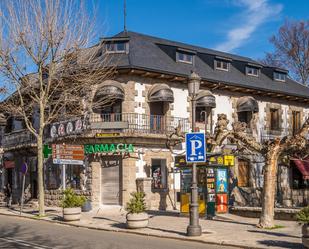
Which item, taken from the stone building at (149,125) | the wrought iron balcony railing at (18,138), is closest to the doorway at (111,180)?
the stone building at (149,125)

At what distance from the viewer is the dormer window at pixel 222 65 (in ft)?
105

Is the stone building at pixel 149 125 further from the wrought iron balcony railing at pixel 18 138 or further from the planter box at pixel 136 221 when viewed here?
the planter box at pixel 136 221

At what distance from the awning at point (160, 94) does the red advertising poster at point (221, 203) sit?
23.4 ft

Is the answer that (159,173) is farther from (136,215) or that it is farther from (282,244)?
(282,244)

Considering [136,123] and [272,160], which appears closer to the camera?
[272,160]

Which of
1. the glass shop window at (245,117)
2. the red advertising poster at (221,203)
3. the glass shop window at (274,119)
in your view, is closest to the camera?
the red advertising poster at (221,203)

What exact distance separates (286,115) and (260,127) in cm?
316

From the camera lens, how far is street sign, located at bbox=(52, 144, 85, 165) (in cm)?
2191

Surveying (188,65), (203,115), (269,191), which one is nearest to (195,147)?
(269,191)

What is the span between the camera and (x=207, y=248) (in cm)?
1291

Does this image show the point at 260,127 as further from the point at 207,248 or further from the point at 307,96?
the point at 207,248

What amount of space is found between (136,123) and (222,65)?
9.41 meters

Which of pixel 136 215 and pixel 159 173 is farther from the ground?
pixel 159 173

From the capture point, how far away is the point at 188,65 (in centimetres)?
2981
